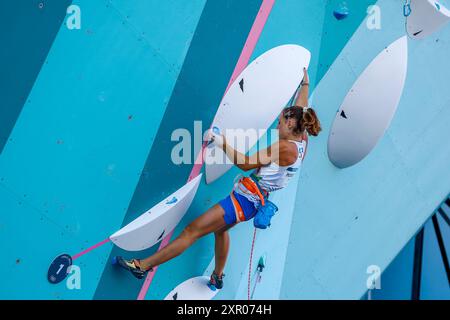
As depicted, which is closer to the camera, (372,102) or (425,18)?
(372,102)

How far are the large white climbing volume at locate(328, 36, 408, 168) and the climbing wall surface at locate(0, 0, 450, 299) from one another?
0.35 ft

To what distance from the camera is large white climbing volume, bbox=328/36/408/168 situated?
429cm

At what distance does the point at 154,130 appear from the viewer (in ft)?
11.7

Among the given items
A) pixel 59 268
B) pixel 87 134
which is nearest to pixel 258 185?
pixel 87 134

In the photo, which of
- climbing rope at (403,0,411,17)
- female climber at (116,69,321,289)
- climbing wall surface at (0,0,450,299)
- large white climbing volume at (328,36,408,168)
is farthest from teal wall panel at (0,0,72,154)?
climbing rope at (403,0,411,17)

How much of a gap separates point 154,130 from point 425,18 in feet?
7.26

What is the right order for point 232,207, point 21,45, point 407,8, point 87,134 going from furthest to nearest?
1. point 407,8
2. point 232,207
3. point 87,134
4. point 21,45

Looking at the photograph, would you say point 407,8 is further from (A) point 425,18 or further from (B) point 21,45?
(B) point 21,45

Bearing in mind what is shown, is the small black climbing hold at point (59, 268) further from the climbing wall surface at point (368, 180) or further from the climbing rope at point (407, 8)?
the climbing rope at point (407, 8)

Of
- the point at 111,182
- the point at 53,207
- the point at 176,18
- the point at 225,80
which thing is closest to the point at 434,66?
the point at 225,80

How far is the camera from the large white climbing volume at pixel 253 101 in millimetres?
3668

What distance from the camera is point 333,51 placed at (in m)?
4.35
